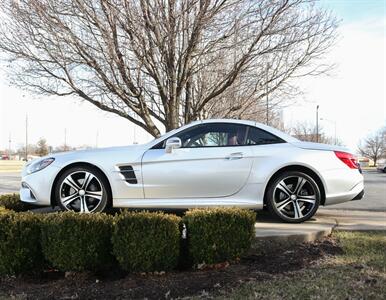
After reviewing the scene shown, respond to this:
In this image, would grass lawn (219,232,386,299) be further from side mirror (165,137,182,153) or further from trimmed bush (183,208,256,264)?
side mirror (165,137,182,153)

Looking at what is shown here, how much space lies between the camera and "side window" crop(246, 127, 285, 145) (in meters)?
6.49

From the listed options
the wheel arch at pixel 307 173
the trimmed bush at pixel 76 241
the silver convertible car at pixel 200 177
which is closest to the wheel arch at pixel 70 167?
the silver convertible car at pixel 200 177

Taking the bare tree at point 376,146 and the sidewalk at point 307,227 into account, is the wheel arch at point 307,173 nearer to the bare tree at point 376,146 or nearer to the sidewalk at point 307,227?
the sidewalk at point 307,227

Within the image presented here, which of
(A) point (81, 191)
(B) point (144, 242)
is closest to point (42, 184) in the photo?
(A) point (81, 191)

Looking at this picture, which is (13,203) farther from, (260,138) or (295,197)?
(295,197)

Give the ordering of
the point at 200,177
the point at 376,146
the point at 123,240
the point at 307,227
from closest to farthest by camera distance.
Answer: the point at 123,240 < the point at 307,227 < the point at 200,177 < the point at 376,146

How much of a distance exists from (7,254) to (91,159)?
1716mm

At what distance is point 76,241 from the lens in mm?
4871

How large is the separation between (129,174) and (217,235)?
1.82m

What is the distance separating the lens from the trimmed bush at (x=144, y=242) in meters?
4.76

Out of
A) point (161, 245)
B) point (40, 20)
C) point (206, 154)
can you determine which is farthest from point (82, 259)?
point (40, 20)

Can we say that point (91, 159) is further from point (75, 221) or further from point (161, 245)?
point (161, 245)

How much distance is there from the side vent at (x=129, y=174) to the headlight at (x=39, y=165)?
38.3 inches

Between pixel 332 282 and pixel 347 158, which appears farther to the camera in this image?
pixel 347 158
